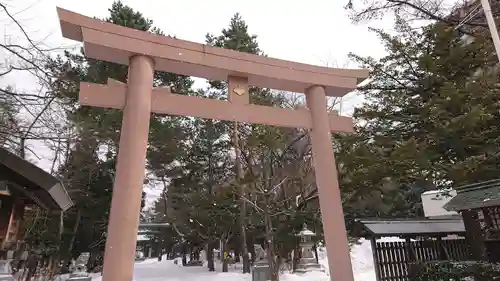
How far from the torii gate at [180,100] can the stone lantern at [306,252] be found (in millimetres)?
9192

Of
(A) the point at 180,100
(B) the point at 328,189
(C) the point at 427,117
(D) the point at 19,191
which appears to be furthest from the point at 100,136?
(C) the point at 427,117

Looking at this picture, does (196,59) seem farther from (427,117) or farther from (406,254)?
(406,254)

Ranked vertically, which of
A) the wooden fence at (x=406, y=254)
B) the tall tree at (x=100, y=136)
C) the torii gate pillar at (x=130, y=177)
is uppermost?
the tall tree at (x=100, y=136)

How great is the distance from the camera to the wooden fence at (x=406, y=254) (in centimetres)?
1024

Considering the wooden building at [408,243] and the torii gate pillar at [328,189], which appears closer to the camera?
the torii gate pillar at [328,189]

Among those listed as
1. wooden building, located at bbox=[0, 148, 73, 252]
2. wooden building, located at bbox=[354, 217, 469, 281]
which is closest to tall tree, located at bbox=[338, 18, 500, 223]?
wooden building, located at bbox=[354, 217, 469, 281]

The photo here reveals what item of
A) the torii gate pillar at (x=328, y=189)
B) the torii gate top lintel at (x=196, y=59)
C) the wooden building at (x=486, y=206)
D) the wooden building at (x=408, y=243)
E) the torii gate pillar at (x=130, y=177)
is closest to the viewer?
the torii gate pillar at (x=130, y=177)

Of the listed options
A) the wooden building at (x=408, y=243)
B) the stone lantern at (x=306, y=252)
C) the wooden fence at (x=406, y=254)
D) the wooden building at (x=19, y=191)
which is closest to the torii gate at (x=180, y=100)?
the wooden building at (x=19, y=191)

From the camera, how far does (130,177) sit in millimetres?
4051

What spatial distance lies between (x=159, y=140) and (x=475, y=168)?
12.2m

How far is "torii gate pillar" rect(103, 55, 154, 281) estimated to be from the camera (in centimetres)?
379

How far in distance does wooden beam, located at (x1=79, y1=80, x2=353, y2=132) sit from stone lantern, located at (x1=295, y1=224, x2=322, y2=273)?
366 inches

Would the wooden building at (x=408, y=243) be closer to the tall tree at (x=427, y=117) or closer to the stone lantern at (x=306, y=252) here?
the tall tree at (x=427, y=117)

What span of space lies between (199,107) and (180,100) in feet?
0.94
